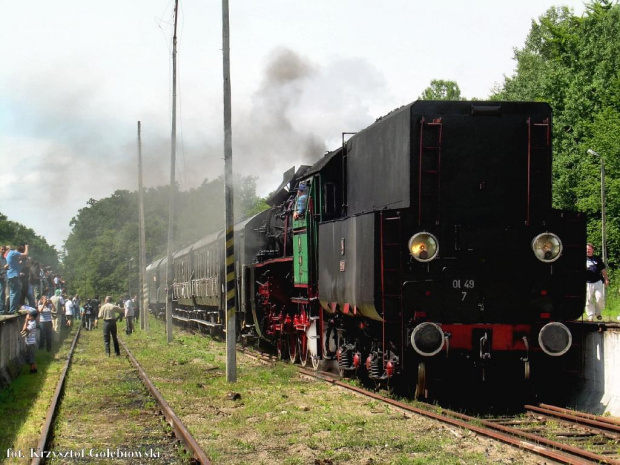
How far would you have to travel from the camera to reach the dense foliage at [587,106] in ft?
125

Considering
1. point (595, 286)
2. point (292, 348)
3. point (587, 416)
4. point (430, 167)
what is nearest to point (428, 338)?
point (587, 416)

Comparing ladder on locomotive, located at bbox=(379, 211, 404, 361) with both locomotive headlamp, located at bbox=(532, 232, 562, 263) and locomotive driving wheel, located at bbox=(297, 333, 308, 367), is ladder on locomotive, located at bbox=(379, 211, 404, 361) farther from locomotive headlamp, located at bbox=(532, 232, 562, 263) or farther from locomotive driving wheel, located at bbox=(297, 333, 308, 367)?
locomotive driving wheel, located at bbox=(297, 333, 308, 367)

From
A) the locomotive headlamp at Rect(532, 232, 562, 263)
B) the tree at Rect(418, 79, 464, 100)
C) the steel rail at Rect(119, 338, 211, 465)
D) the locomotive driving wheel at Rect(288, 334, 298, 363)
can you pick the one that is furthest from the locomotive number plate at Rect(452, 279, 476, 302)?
the tree at Rect(418, 79, 464, 100)

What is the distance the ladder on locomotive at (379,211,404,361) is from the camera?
35.3 feet

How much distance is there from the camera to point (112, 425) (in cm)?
1138

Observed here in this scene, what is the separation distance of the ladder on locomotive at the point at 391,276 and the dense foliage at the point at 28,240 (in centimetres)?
6790

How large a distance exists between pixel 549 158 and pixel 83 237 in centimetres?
9596

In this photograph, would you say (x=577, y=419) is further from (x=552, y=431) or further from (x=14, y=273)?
(x=14, y=273)

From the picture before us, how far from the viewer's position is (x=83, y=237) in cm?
10275

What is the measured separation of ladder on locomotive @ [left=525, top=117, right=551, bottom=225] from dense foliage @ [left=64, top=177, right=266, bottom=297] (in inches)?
1432

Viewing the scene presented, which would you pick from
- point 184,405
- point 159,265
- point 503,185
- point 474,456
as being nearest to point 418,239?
point 503,185

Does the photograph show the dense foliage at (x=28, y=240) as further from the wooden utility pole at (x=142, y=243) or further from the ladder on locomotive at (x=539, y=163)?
the ladder on locomotive at (x=539, y=163)

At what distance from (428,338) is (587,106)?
34433 mm

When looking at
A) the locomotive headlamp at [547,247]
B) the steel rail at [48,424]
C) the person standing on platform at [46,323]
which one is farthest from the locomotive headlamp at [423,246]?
the person standing on platform at [46,323]
